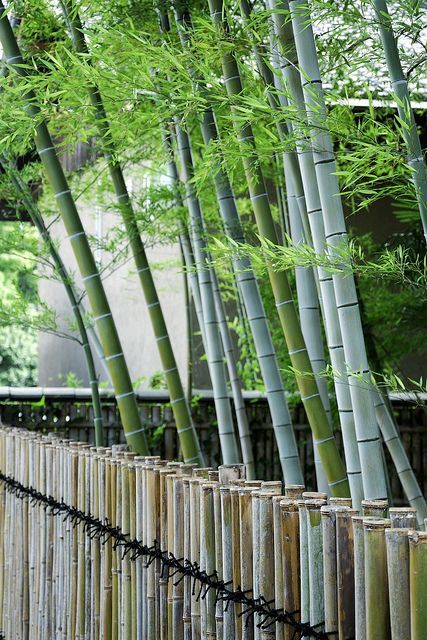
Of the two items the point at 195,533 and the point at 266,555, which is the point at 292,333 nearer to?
the point at 195,533

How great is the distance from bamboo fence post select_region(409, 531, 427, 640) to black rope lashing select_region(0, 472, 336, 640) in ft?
0.87

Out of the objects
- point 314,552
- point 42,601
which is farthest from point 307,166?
point 42,601

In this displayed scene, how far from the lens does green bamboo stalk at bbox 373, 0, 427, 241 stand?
2.12m

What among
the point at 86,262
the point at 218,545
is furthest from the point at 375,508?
the point at 86,262

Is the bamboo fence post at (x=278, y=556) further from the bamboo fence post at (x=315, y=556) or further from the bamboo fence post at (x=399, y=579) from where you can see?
the bamboo fence post at (x=399, y=579)

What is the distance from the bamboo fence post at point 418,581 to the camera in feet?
4.69

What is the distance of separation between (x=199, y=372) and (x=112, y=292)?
2.48 m

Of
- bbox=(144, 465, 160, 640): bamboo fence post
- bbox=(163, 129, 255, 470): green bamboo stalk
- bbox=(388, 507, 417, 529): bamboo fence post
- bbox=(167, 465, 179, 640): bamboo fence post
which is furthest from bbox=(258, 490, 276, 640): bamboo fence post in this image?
bbox=(163, 129, 255, 470): green bamboo stalk

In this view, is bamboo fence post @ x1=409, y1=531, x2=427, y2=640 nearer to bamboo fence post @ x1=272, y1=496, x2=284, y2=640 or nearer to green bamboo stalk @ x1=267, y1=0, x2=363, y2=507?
bamboo fence post @ x1=272, y1=496, x2=284, y2=640

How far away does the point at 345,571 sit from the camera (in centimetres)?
162

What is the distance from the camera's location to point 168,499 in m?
2.33

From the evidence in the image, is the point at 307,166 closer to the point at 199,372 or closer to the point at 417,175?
the point at 417,175

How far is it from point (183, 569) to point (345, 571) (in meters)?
0.70

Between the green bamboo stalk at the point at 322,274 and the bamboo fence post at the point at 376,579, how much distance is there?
0.94 m
